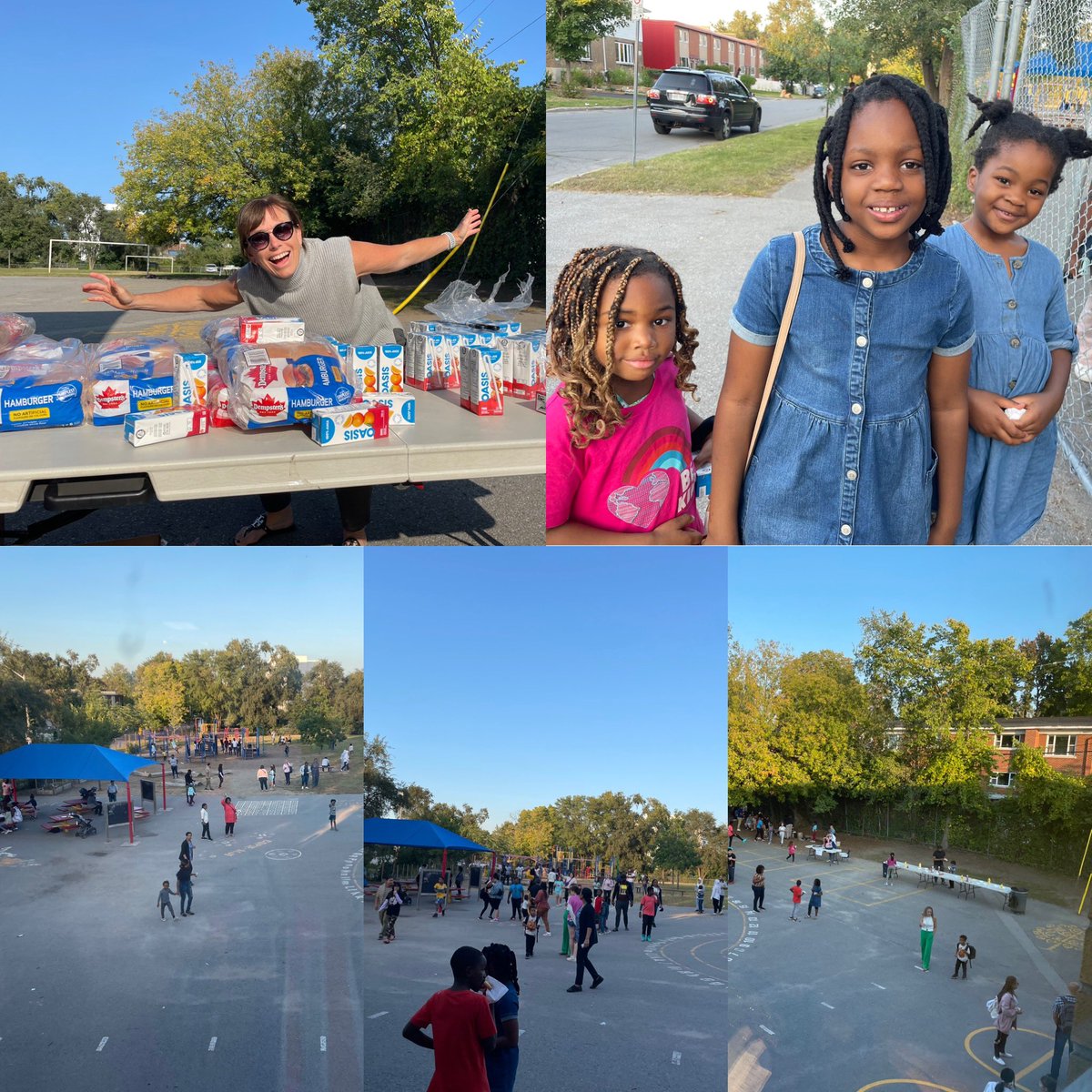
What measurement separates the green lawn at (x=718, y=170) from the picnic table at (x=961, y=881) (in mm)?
1581

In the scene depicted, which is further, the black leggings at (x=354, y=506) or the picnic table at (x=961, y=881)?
the black leggings at (x=354, y=506)

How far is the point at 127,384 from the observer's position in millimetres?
2553

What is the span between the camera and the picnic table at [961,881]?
2451 mm

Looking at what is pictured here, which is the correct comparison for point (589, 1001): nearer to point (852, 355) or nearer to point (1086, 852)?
point (1086, 852)

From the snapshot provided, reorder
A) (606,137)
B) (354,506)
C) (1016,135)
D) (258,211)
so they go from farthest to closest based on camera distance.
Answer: (354,506) → (258,211) → (606,137) → (1016,135)

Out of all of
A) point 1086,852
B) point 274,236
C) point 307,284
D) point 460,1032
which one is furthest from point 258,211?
point 1086,852

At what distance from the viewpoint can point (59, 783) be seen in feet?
8.04

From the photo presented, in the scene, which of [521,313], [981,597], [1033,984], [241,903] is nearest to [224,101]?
[521,313]

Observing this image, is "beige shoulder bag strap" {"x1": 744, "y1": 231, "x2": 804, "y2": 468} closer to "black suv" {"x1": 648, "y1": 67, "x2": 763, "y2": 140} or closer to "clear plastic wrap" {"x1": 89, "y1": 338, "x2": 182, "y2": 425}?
"black suv" {"x1": 648, "y1": 67, "x2": 763, "y2": 140}

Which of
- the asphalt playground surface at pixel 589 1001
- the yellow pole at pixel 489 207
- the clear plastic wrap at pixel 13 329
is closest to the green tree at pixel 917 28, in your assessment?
the yellow pole at pixel 489 207

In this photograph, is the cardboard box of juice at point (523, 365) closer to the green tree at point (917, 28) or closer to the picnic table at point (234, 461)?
the picnic table at point (234, 461)

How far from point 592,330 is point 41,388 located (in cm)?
137

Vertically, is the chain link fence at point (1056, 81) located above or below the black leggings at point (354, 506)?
above

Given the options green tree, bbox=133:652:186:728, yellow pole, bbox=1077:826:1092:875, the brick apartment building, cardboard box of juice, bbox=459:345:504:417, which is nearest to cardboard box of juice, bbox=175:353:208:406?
green tree, bbox=133:652:186:728
